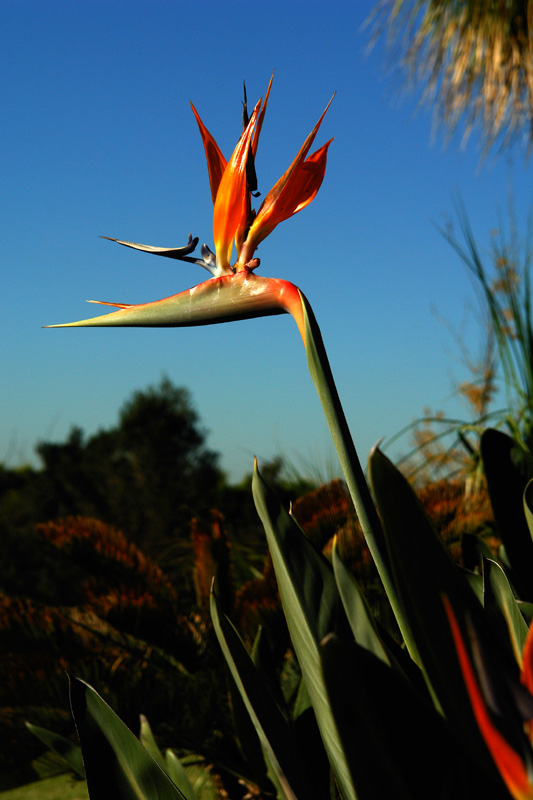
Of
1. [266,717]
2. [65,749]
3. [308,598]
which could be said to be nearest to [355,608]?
[308,598]

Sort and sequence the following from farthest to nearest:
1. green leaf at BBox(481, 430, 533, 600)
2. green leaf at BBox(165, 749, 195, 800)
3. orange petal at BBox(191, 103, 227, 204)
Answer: green leaf at BBox(481, 430, 533, 600)
green leaf at BBox(165, 749, 195, 800)
orange petal at BBox(191, 103, 227, 204)

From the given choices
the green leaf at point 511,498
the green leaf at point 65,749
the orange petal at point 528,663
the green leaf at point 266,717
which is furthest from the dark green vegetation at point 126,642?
the orange petal at point 528,663

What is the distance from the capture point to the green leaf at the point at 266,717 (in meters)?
0.47

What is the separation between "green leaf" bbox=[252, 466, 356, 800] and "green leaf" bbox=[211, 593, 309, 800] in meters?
0.04

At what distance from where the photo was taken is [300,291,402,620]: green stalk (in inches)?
18.0

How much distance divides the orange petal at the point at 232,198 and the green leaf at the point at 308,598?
0.28 m

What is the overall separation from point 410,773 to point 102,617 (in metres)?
1.02

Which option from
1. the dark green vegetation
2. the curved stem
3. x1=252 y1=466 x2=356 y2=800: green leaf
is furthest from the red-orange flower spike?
the dark green vegetation

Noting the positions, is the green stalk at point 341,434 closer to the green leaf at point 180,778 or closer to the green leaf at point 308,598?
the green leaf at point 308,598

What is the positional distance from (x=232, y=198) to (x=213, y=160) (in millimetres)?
80

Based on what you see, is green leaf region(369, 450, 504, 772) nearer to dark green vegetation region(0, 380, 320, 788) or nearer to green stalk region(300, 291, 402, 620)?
green stalk region(300, 291, 402, 620)

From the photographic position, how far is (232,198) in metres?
0.59

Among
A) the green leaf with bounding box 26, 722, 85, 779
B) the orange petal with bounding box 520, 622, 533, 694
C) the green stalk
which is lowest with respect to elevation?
the green leaf with bounding box 26, 722, 85, 779

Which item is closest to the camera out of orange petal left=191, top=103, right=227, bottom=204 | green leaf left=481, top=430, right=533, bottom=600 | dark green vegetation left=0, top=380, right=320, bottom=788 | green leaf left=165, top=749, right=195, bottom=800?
orange petal left=191, top=103, right=227, bottom=204
